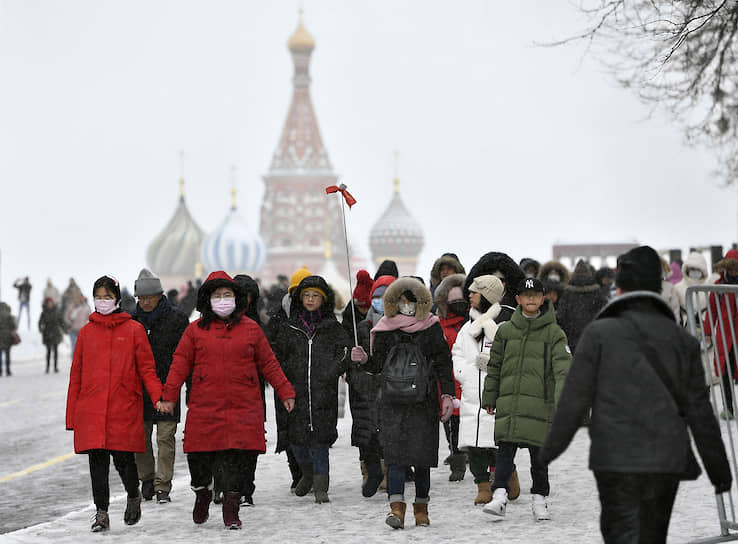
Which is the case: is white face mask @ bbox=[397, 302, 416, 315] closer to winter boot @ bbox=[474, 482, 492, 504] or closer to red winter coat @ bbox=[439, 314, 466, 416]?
winter boot @ bbox=[474, 482, 492, 504]

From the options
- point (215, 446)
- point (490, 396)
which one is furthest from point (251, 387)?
point (490, 396)

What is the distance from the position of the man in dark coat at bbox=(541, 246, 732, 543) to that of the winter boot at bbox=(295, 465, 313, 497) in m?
4.76

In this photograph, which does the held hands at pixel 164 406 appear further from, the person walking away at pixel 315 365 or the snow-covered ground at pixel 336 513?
the person walking away at pixel 315 365

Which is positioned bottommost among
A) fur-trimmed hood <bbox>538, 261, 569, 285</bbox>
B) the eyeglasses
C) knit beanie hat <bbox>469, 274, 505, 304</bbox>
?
the eyeglasses

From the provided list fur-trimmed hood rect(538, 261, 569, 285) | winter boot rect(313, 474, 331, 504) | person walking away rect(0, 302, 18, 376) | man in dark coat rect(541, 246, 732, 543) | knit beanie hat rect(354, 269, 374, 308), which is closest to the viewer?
man in dark coat rect(541, 246, 732, 543)

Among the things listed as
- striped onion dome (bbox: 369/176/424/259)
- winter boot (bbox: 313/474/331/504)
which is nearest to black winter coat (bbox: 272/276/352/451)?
winter boot (bbox: 313/474/331/504)

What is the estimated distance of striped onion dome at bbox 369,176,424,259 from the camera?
171250mm

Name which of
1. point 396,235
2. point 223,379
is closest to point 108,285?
point 223,379

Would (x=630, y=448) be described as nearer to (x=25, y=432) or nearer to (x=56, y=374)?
(x=25, y=432)

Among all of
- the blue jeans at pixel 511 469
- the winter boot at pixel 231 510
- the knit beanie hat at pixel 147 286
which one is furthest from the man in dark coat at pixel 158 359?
the blue jeans at pixel 511 469

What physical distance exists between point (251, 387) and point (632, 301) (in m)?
3.68

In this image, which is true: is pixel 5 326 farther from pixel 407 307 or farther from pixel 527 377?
pixel 527 377

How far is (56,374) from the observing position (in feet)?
93.2

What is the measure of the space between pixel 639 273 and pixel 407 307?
337cm
